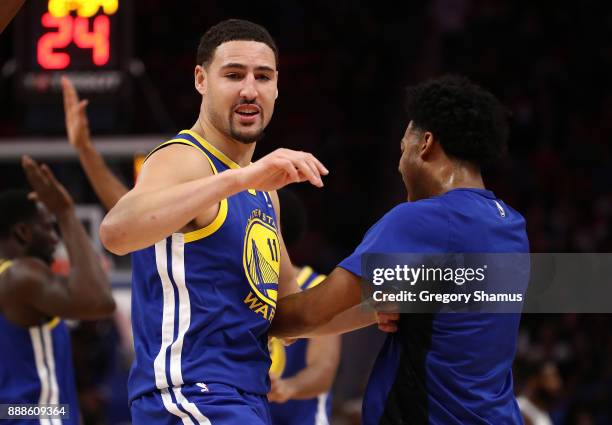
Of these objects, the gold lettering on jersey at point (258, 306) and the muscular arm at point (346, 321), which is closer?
the gold lettering on jersey at point (258, 306)

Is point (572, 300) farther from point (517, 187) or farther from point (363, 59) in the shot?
point (363, 59)

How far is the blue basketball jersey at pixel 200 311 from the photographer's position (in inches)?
137

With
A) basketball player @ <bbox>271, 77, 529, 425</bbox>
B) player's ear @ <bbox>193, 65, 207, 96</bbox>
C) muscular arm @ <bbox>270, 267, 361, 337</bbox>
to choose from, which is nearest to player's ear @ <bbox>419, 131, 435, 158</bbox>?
basketball player @ <bbox>271, 77, 529, 425</bbox>

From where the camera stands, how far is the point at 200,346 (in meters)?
3.51

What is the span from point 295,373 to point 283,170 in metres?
2.63

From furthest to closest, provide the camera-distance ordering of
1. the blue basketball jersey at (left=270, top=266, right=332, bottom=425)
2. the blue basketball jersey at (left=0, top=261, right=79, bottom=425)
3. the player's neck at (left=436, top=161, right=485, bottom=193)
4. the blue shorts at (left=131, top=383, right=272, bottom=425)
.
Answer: the blue basketball jersey at (left=270, top=266, right=332, bottom=425)
the blue basketball jersey at (left=0, top=261, right=79, bottom=425)
the player's neck at (left=436, top=161, right=485, bottom=193)
the blue shorts at (left=131, top=383, right=272, bottom=425)

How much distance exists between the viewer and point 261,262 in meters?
3.76

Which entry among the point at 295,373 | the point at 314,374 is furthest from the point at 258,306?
the point at 295,373

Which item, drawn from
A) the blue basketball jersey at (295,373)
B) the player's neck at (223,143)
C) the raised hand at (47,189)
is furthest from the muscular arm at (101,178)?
the player's neck at (223,143)

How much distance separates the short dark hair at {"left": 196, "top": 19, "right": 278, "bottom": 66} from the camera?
3.86 meters

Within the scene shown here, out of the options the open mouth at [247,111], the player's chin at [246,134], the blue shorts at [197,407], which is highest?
the open mouth at [247,111]

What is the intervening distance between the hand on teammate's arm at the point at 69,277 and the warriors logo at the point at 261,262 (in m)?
1.46

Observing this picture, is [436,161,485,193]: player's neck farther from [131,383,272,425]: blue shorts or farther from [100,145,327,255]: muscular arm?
[131,383,272,425]: blue shorts

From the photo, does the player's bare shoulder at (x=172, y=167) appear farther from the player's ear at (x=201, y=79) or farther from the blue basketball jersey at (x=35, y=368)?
the blue basketball jersey at (x=35, y=368)
